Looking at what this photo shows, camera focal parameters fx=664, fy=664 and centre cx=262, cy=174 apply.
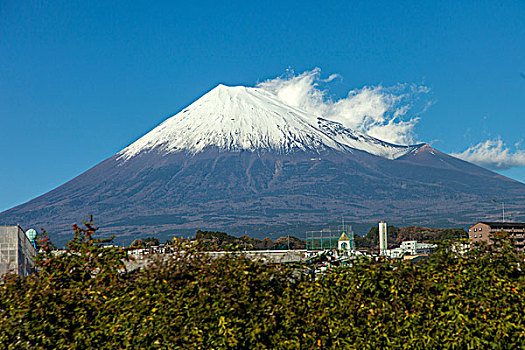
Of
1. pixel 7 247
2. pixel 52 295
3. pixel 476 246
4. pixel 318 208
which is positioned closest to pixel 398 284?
pixel 476 246

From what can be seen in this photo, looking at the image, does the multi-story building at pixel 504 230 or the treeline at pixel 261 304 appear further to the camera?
the multi-story building at pixel 504 230

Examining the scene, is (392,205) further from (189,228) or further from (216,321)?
(216,321)

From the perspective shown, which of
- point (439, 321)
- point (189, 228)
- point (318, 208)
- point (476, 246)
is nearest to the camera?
point (439, 321)

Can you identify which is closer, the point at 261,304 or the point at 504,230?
the point at 261,304

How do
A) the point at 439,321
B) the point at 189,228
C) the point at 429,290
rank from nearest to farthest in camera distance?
the point at 439,321, the point at 429,290, the point at 189,228

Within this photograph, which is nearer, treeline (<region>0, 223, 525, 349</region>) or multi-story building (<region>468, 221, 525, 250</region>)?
treeline (<region>0, 223, 525, 349</region>)

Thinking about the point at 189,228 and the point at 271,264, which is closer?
the point at 271,264

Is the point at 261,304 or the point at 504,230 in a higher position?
the point at 504,230

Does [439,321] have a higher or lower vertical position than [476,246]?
lower
